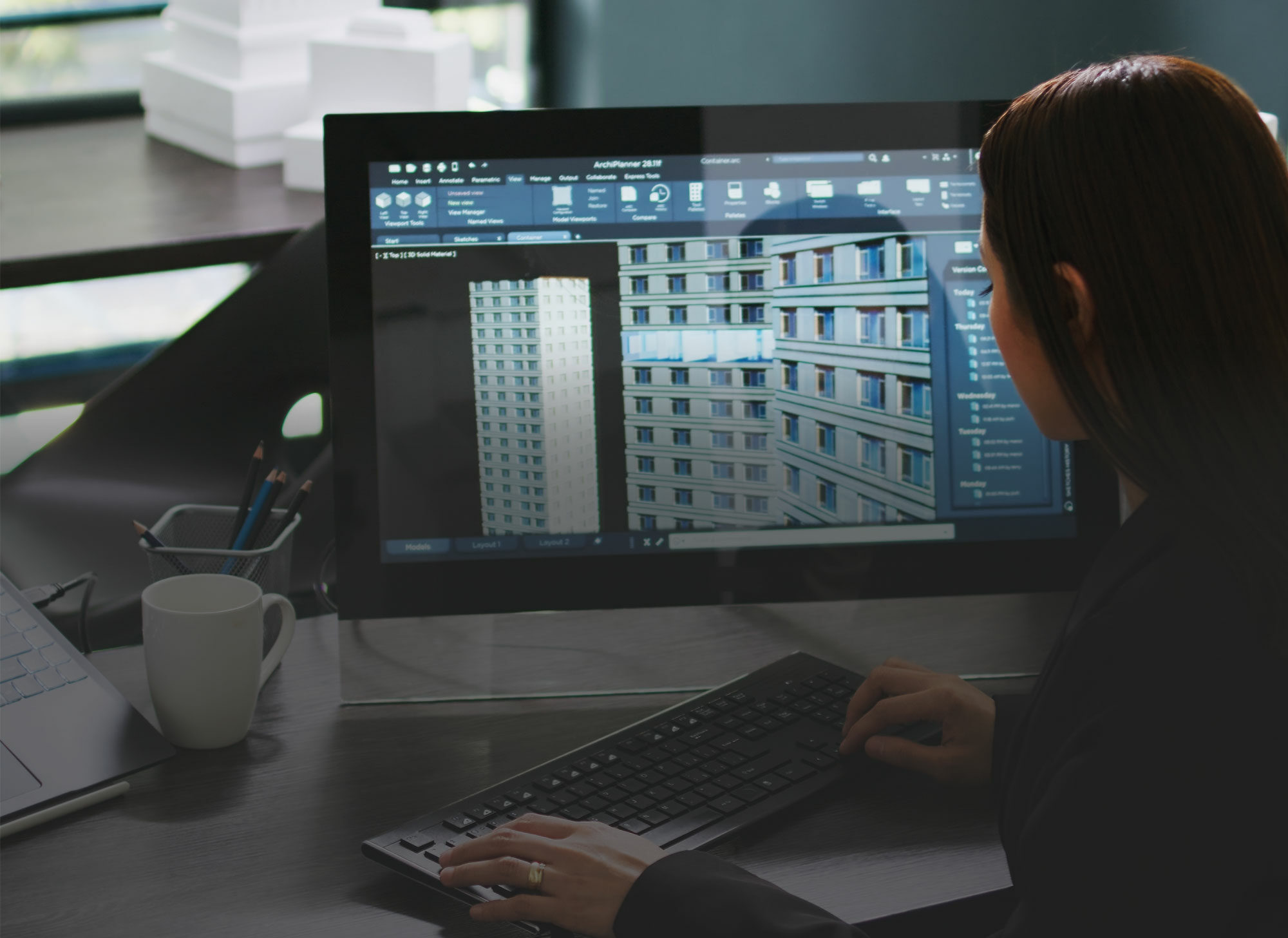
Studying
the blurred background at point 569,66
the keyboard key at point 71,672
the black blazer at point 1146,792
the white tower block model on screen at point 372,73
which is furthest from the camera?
the white tower block model on screen at point 372,73

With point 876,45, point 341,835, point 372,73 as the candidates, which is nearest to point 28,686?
point 341,835

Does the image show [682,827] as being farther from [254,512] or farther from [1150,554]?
[254,512]

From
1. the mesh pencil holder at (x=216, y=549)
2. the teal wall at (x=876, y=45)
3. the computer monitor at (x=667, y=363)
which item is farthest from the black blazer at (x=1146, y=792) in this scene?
the teal wall at (x=876, y=45)

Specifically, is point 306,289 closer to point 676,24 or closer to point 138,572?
point 138,572

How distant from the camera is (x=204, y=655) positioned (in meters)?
0.86

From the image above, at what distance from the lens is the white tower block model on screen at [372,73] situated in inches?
90.7

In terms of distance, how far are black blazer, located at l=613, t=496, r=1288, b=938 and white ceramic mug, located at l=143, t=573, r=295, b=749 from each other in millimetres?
334

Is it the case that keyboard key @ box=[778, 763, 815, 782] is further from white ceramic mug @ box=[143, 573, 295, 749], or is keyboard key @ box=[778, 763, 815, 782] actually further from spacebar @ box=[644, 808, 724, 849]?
white ceramic mug @ box=[143, 573, 295, 749]

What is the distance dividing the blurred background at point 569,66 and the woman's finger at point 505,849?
3.42 ft

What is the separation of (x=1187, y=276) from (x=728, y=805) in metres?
0.40

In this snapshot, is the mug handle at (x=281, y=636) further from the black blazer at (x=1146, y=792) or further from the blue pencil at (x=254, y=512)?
the black blazer at (x=1146, y=792)

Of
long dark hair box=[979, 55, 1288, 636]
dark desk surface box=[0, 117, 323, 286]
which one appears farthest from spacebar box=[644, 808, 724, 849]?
dark desk surface box=[0, 117, 323, 286]

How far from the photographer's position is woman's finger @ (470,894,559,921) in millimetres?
690

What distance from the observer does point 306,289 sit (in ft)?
5.78
